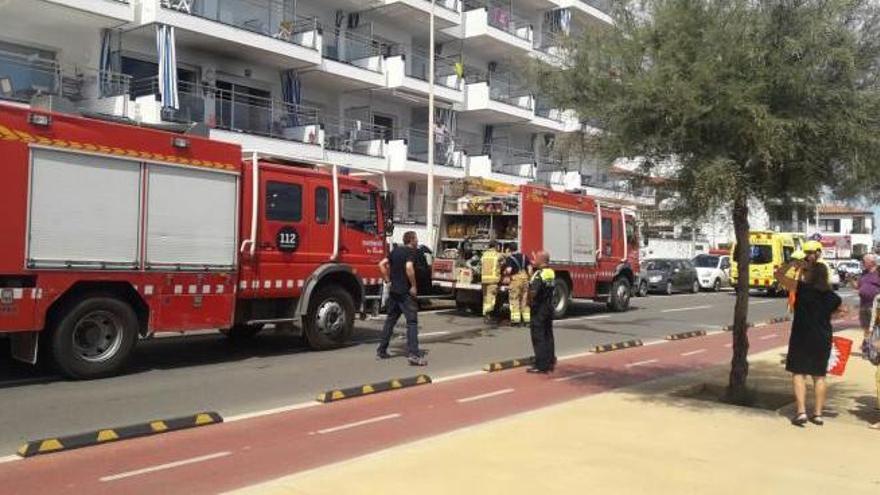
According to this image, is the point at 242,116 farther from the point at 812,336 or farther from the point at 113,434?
the point at 812,336

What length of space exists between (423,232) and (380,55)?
6.72 m

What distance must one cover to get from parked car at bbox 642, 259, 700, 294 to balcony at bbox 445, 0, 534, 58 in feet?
33.7

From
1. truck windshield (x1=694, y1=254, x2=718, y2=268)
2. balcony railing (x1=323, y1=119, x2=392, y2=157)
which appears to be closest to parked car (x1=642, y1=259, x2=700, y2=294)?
truck windshield (x1=694, y1=254, x2=718, y2=268)

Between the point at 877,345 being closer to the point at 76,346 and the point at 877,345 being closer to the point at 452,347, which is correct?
the point at 452,347

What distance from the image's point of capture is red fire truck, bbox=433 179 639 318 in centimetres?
1895

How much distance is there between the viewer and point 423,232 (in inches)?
1105

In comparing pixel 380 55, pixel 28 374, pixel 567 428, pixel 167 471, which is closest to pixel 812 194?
pixel 567 428

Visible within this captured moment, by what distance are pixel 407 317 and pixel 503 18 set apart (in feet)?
89.8

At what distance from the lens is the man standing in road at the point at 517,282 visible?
17594mm

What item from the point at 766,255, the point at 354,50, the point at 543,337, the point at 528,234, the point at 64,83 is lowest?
the point at 543,337

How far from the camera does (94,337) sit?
994cm

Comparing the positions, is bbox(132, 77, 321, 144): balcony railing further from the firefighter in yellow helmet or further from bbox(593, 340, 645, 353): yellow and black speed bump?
bbox(593, 340, 645, 353): yellow and black speed bump

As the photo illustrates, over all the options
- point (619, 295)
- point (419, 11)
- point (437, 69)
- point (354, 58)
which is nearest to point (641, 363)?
point (619, 295)

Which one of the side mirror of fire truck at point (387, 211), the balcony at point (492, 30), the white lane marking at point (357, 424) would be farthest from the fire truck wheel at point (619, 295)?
the white lane marking at point (357, 424)
